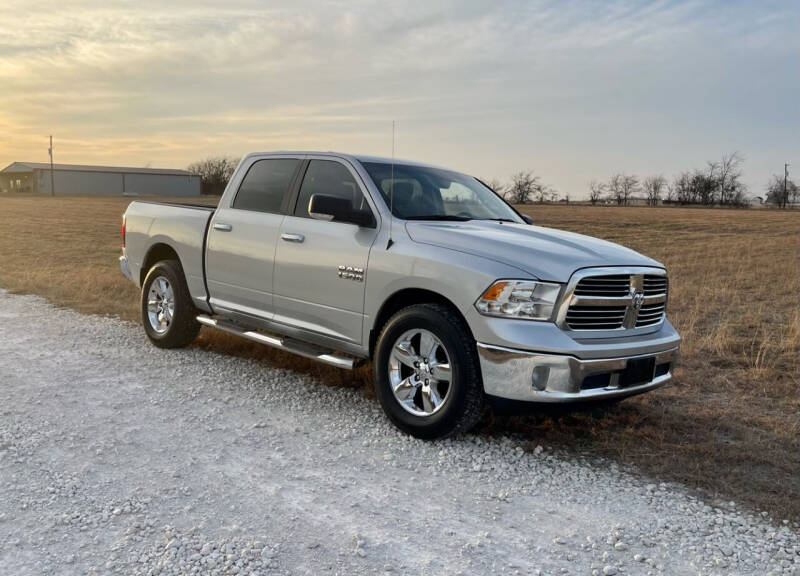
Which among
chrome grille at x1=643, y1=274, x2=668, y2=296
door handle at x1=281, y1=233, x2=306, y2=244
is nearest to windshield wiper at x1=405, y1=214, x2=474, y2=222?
door handle at x1=281, y1=233, x2=306, y2=244

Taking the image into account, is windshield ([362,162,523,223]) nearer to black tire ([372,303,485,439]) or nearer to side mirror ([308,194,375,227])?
side mirror ([308,194,375,227])

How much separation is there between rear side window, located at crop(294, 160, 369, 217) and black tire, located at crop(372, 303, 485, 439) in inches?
45.3

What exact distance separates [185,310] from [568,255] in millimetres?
4020

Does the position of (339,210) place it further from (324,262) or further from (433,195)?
(433,195)

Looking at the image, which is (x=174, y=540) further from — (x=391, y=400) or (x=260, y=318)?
(x=260, y=318)

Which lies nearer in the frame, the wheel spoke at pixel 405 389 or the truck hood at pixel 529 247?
the truck hood at pixel 529 247

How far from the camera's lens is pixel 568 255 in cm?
469

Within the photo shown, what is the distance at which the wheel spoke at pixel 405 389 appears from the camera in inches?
194

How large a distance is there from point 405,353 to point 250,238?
6.76 ft

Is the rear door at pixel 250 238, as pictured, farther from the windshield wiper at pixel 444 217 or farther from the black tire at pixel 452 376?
the black tire at pixel 452 376

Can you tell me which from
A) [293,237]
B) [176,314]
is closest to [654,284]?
[293,237]

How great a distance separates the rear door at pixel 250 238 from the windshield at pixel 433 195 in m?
0.92

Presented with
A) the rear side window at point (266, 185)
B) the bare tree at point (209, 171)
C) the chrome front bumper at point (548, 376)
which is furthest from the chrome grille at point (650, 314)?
the bare tree at point (209, 171)

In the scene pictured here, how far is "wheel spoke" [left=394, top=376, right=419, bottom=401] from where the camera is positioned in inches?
194
